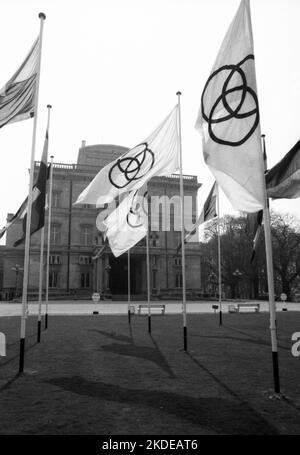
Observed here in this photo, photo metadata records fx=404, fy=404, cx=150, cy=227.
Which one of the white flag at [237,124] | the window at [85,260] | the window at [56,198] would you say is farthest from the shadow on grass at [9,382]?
the window at [56,198]

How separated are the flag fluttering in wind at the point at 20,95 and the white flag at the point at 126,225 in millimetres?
6315

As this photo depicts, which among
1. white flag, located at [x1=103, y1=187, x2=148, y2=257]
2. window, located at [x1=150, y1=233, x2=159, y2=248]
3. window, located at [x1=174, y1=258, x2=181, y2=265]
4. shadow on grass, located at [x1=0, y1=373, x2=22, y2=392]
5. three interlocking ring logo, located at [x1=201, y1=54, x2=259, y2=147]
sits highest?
window, located at [x1=150, y1=233, x2=159, y2=248]

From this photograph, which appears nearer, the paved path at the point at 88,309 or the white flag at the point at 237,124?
the white flag at the point at 237,124

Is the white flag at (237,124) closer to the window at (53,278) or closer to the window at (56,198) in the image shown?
the window at (53,278)

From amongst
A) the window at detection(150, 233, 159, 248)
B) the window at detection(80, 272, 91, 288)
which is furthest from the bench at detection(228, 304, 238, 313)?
the window at detection(80, 272, 91, 288)

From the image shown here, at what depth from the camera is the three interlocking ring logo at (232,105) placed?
802 cm

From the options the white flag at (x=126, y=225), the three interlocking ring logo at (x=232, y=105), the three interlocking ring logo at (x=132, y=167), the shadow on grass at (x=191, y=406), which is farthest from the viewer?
the white flag at (x=126, y=225)

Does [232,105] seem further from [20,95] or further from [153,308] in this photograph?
[153,308]

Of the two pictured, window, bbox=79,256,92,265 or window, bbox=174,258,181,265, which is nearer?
window, bbox=79,256,92,265

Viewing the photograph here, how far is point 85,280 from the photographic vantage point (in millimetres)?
61781

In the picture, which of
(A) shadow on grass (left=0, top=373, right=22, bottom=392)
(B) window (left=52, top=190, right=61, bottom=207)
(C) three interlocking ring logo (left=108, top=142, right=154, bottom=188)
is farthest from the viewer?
(B) window (left=52, top=190, right=61, bottom=207)

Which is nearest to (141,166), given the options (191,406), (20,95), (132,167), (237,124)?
(132,167)

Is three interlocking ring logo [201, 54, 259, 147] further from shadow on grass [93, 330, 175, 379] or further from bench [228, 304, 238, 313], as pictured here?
bench [228, 304, 238, 313]

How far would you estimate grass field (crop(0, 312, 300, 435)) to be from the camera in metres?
5.92
